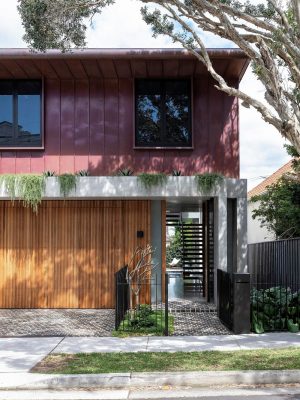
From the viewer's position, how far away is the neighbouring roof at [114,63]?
13854mm

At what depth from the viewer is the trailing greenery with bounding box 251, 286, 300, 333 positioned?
11.1 meters

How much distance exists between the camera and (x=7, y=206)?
49.5ft

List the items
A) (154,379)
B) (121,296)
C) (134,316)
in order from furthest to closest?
(134,316)
(121,296)
(154,379)

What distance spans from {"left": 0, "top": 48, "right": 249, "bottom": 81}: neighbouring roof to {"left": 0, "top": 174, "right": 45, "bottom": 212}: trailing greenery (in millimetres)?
2713

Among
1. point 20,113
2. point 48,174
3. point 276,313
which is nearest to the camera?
point 276,313

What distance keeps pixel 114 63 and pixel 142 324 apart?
6.44 m

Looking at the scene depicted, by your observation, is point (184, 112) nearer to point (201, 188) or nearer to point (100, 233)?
point (201, 188)

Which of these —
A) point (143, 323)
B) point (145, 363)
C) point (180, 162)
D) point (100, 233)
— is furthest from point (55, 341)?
point (180, 162)

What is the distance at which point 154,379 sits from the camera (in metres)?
7.68

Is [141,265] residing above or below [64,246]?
below

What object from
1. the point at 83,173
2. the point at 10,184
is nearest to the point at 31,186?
the point at 10,184

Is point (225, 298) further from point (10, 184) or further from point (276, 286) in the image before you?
point (10, 184)

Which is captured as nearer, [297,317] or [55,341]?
[55,341]

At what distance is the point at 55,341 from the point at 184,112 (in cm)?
709
